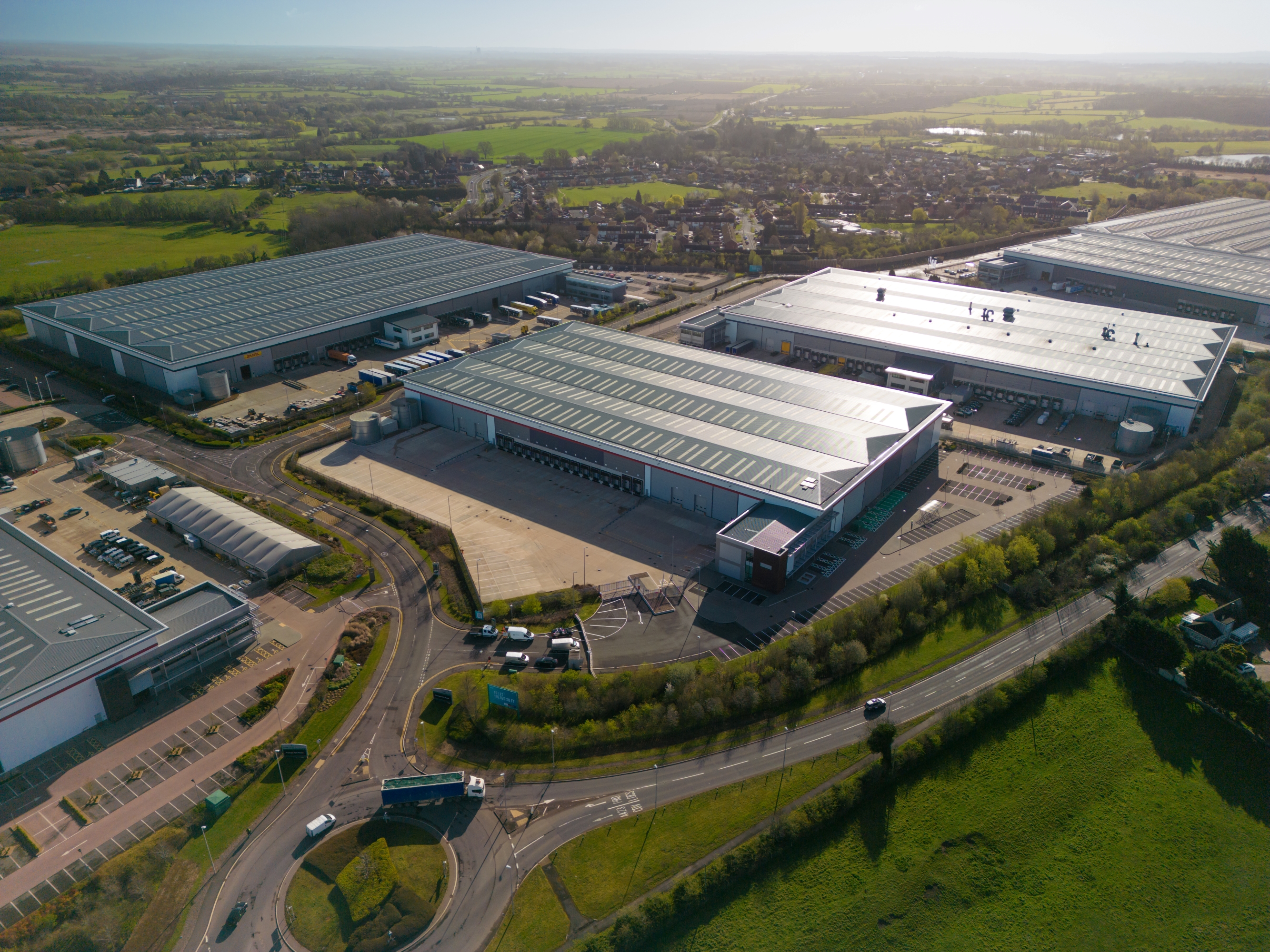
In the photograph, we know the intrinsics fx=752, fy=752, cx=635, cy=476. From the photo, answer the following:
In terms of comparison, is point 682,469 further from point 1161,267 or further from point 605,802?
point 1161,267

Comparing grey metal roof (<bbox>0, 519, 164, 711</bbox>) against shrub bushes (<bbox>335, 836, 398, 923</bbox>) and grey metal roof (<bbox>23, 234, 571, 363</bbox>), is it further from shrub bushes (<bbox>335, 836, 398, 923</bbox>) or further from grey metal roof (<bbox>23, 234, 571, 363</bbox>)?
grey metal roof (<bbox>23, 234, 571, 363</bbox>)

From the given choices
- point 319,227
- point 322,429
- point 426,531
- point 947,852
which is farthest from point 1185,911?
point 319,227

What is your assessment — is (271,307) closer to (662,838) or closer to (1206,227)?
(662,838)

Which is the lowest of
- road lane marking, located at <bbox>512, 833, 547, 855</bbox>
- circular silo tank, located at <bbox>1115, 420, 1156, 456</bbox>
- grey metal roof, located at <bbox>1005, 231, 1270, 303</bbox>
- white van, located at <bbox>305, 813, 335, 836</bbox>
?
road lane marking, located at <bbox>512, 833, 547, 855</bbox>

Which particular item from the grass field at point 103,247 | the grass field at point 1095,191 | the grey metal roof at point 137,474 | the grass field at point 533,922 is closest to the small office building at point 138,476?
the grey metal roof at point 137,474

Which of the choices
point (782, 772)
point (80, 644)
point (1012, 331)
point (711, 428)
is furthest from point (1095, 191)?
point (80, 644)

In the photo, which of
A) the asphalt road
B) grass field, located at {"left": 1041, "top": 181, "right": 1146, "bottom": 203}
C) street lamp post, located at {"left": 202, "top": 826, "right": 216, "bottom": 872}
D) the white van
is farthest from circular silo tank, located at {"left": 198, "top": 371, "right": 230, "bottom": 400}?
grass field, located at {"left": 1041, "top": 181, "right": 1146, "bottom": 203}
